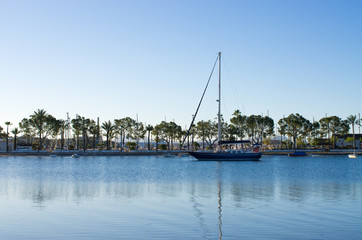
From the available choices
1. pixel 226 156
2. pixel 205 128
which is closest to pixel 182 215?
pixel 226 156

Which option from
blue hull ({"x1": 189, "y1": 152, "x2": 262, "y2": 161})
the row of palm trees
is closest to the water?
blue hull ({"x1": 189, "y1": 152, "x2": 262, "y2": 161})

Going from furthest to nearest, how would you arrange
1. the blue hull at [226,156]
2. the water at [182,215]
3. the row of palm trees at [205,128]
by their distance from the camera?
the row of palm trees at [205,128] → the blue hull at [226,156] → the water at [182,215]

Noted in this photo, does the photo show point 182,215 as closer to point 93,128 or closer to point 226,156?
point 226,156

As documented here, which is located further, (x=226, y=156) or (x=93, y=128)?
(x=93, y=128)

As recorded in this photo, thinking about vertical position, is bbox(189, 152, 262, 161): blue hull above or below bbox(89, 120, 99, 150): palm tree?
below

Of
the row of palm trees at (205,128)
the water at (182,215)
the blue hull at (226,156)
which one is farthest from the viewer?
the row of palm trees at (205,128)

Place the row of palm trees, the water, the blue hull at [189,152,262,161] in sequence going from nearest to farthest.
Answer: the water → the blue hull at [189,152,262,161] → the row of palm trees

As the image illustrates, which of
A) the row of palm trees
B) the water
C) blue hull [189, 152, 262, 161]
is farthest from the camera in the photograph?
the row of palm trees

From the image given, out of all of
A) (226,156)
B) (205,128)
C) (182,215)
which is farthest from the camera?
(205,128)

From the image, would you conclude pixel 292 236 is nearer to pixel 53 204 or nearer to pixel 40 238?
pixel 40 238

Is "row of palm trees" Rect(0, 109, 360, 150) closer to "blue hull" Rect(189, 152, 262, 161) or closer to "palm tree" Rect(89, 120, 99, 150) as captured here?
"palm tree" Rect(89, 120, 99, 150)

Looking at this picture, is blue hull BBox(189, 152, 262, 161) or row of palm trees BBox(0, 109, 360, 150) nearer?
blue hull BBox(189, 152, 262, 161)

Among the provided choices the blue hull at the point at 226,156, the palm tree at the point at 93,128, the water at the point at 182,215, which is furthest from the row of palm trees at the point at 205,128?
the water at the point at 182,215

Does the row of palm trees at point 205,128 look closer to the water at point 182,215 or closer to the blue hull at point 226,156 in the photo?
the blue hull at point 226,156
